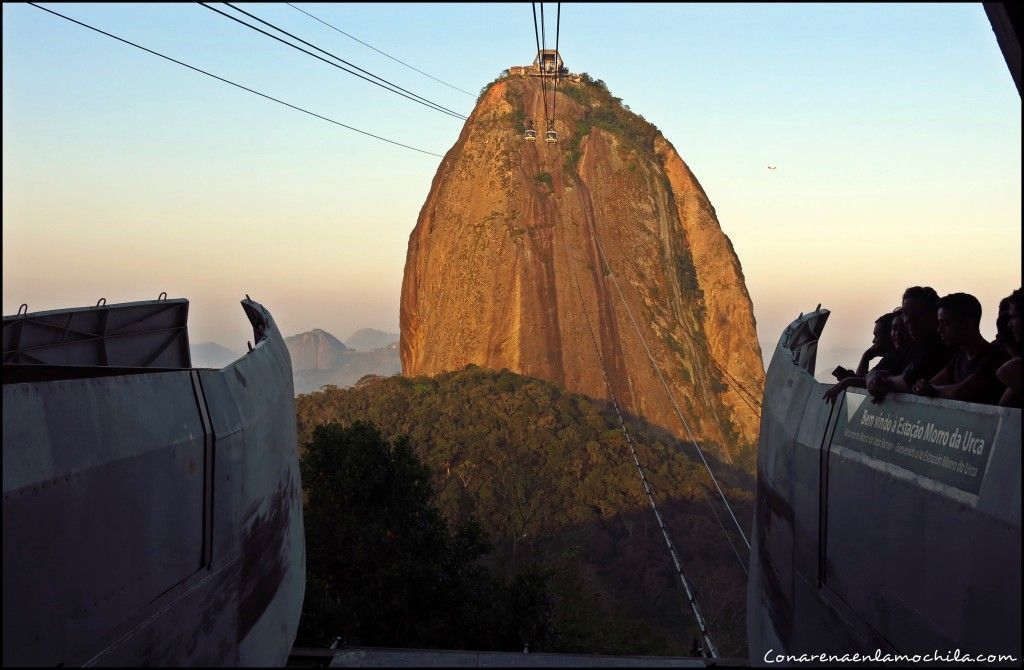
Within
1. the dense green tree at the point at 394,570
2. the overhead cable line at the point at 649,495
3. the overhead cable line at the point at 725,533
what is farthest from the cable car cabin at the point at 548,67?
the dense green tree at the point at 394,570

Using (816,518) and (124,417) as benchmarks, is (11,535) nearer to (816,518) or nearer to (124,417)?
(124,417)

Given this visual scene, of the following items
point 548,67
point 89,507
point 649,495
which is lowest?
point 649,495

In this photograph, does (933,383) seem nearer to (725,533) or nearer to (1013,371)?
(1013,371)

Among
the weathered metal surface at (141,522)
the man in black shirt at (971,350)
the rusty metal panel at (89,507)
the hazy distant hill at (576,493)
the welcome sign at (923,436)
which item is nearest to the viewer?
the rusty metal panel at (89,507)

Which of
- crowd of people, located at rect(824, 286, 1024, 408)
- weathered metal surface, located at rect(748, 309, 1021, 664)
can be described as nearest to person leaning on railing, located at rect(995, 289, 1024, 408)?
crowd of people, located at rect(824, 286, 1024, 408)

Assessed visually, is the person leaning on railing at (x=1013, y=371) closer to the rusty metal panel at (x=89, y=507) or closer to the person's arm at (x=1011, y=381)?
the person's arm at (x=1011, y=381)

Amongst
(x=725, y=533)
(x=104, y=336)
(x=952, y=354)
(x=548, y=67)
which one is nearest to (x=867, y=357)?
(x=952, y=354)

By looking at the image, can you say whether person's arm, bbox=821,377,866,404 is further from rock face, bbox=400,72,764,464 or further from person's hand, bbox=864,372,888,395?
rock face, bbox=400,72,764,464
